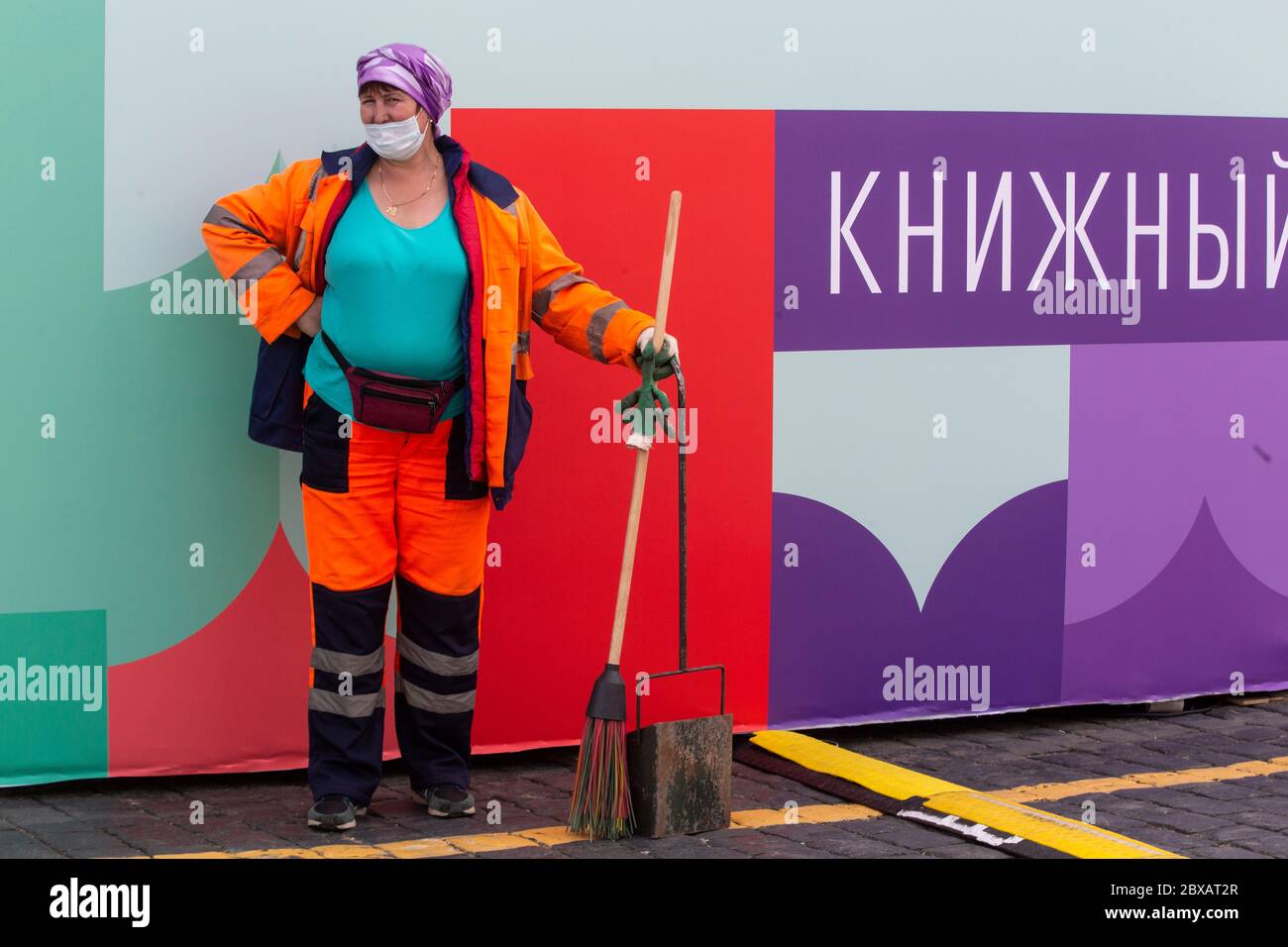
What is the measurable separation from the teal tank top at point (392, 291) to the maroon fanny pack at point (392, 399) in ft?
0.11

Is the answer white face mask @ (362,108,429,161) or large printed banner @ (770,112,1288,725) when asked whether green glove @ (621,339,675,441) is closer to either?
white face mask @ (362,108,429,161)

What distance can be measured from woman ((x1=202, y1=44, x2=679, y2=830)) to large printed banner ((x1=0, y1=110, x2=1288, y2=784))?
40 centimetres

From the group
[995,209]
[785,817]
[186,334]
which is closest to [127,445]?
[186,334]

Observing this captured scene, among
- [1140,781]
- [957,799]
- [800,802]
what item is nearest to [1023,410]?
[1140,781]

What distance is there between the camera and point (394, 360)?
5211 millimetres

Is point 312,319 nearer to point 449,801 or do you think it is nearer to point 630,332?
point 630,332

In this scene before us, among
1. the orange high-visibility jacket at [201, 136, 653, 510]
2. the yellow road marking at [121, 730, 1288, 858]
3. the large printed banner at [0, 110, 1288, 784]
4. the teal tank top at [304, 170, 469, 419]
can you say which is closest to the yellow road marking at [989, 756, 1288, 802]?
the yellow road marking at [121, 730, 1288, 858]

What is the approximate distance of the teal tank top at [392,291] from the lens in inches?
204

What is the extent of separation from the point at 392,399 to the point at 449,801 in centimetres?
122

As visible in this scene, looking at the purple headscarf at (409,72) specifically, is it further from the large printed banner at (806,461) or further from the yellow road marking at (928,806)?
the yellow road marking at (928,806)

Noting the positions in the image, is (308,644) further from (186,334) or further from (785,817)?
(785,817)

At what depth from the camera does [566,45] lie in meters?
5.88

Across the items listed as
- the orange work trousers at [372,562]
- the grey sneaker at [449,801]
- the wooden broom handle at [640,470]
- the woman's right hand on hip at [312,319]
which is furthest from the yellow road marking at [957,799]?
the woman's right hand on hip at [312,319]

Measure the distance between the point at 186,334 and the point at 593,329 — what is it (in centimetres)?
126
